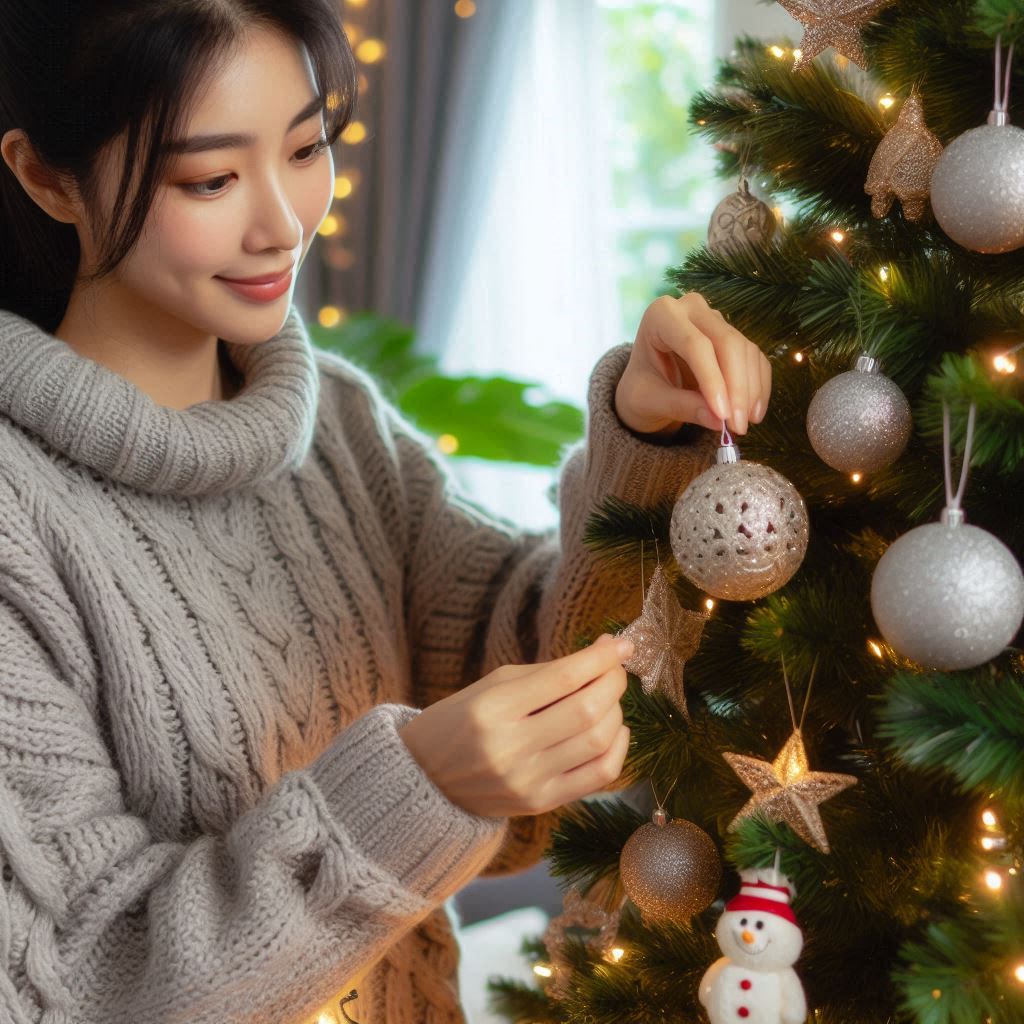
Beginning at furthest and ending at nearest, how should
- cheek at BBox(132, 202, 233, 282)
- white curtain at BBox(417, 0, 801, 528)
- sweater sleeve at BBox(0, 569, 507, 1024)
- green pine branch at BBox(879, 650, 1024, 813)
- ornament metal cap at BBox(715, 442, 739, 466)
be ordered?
white curtain at BBox(417, 0, 801, 528), cheek at BBox(132, 202, 233, 282), sweater sleeve at BBox(0, 569, 507, 1024), ornament metal cap at BBox(715, 442, 739, 466), green pine branch at BBox(879, 650, 1024, 813)

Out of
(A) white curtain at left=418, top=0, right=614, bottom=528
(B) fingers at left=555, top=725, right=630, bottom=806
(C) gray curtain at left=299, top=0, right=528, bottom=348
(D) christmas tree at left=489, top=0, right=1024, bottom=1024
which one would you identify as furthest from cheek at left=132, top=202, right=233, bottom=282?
(C) gray curtain at left=299, top=0, right=528, bottom=348

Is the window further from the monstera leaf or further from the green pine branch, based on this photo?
the green pine branch

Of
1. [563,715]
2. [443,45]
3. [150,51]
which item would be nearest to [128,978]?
[563,715]

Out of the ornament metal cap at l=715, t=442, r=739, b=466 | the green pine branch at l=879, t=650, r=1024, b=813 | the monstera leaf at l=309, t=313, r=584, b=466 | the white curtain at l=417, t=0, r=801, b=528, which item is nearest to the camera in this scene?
the green pine branch at l=879, t=650, r=1024, b=813

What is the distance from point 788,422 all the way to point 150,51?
501 millimetres

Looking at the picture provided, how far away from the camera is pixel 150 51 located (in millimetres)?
801

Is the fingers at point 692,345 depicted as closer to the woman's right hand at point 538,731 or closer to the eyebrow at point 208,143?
the woman's right hand at point 538,731

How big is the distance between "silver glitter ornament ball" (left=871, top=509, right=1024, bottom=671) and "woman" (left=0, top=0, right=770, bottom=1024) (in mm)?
171

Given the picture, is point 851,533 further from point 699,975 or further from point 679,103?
point 679,103

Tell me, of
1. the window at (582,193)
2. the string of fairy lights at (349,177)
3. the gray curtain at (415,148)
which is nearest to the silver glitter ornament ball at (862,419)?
the window at (582,193)

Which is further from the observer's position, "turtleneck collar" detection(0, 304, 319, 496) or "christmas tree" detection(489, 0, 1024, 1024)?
"turtleneck collar" detection(0, 304, 319, 496)

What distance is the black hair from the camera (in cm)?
80

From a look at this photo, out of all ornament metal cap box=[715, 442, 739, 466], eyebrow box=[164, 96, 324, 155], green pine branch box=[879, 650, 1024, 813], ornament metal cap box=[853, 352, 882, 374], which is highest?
eyebrow box=[164, 96, 324, 155]

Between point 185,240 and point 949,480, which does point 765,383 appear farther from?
point 185,240
